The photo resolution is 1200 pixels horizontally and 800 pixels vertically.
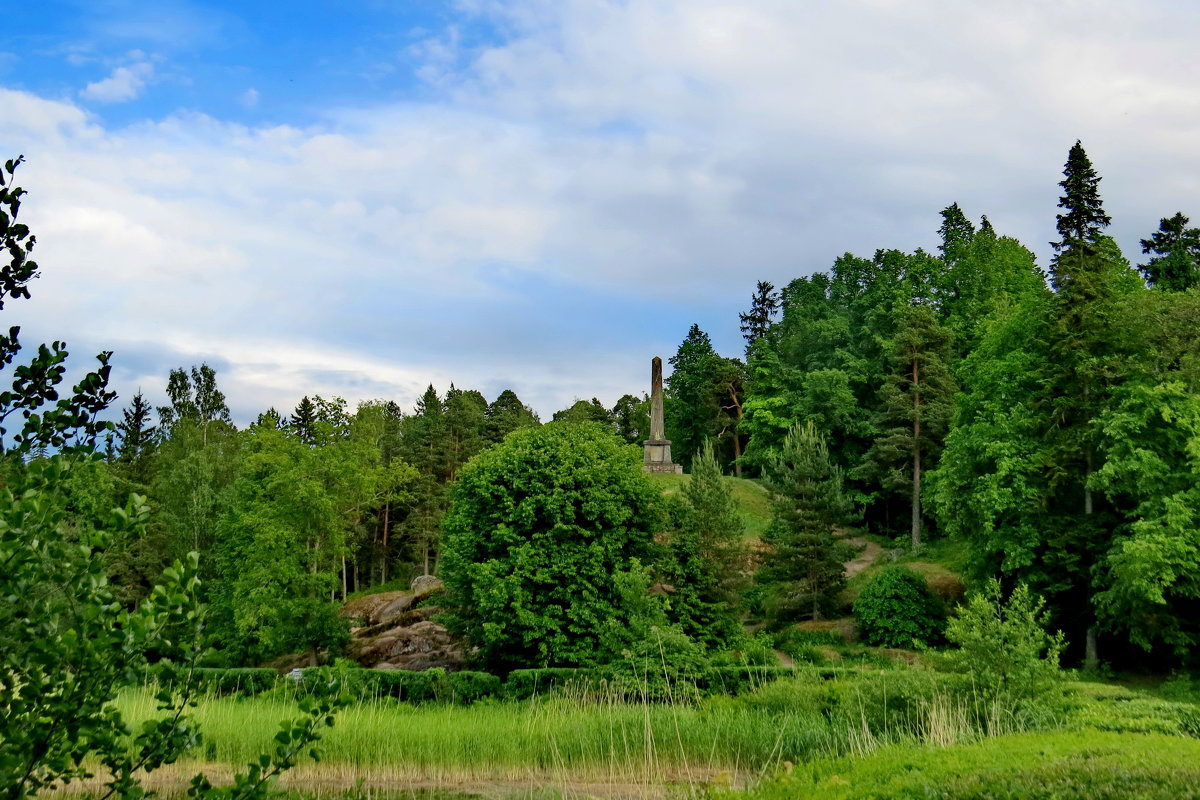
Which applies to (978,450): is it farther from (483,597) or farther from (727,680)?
(483,597)

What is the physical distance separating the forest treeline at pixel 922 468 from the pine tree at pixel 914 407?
0.44ft

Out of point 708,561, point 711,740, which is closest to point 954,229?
point 708,561

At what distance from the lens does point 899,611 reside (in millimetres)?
32188

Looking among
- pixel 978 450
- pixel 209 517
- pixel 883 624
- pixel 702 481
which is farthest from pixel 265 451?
pixel 978 450

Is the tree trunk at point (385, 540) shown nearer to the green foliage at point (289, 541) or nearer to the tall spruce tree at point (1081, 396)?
the green foliage at point (289, 541)

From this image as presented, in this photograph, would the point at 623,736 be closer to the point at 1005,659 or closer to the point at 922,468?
the point at 1005,659

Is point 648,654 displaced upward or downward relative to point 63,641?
→ downward

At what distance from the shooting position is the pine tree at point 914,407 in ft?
144

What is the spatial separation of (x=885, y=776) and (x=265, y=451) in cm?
2977

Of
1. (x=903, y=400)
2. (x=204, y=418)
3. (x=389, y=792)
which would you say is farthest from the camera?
(x=204, y=418)

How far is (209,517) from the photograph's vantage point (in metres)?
46.1

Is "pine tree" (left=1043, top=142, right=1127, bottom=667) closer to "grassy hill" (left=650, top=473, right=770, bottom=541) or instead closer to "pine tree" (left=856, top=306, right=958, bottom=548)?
"pine tree" (left=856, top=306, right=958, bottom=548)

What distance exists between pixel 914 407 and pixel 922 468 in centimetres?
314

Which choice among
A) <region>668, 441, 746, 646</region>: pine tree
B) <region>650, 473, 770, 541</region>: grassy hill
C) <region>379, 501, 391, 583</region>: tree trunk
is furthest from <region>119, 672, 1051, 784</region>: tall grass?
<region>379, 501, 391, 583</region>: tree trunk
